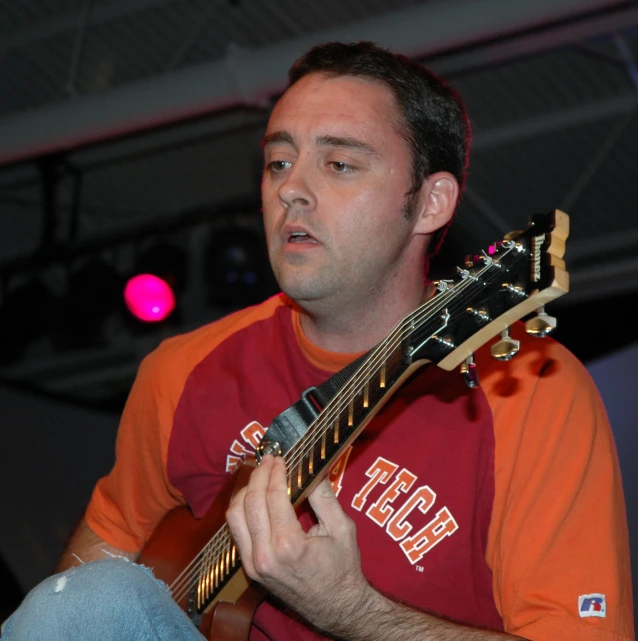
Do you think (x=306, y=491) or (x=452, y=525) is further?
(x=452, y=525)

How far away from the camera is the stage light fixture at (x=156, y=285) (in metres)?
7.27

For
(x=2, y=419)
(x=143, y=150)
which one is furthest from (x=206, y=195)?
(x=2, y=419)

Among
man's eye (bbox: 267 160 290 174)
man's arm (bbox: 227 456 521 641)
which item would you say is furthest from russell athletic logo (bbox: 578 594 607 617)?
man's eye (bbox: 267 160 290 174)

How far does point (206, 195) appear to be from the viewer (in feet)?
28.8

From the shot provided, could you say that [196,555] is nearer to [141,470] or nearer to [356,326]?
[141,470]

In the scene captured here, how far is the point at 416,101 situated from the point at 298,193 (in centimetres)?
51

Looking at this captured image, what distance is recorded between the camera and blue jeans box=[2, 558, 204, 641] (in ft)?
5.69

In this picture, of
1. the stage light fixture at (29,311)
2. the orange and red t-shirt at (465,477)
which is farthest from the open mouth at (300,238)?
the stage light fixture at (29,311)

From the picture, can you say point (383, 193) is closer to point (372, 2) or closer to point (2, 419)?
point (372, 2)

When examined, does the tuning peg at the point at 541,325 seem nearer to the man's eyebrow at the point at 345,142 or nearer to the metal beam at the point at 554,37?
the man's eyebrow at the point at 345,142

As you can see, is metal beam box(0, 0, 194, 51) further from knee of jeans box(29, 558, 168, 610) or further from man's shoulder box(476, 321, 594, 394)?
knee of jeans box(29, 558, 168, 610)

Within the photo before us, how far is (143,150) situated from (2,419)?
250cm

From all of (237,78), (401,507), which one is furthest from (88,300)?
(401,507)

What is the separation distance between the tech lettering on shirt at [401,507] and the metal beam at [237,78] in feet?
10.1
